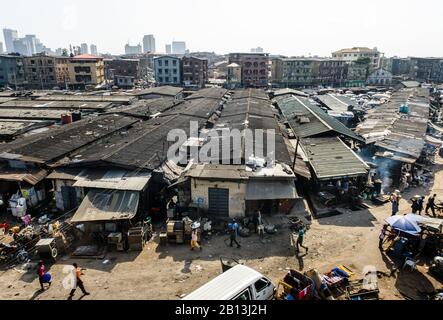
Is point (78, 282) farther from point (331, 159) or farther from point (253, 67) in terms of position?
point (253, 67)

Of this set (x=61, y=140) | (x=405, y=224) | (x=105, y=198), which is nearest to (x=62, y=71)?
(x=61, y=140)

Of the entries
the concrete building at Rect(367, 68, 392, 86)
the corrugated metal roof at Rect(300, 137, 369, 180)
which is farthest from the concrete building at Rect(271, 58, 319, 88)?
the corrugated metal roof at Rect(300, 137, 369, 180)

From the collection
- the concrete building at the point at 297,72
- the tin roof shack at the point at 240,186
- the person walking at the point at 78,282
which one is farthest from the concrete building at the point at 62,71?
the person walking at the point at 78,282

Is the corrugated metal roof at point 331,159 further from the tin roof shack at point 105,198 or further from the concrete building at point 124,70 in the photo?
the concrete building at point 124,70

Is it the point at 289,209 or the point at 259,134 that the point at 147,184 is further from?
the point at 259,134

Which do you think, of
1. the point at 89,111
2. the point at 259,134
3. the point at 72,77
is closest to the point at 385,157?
the point at 259,134
